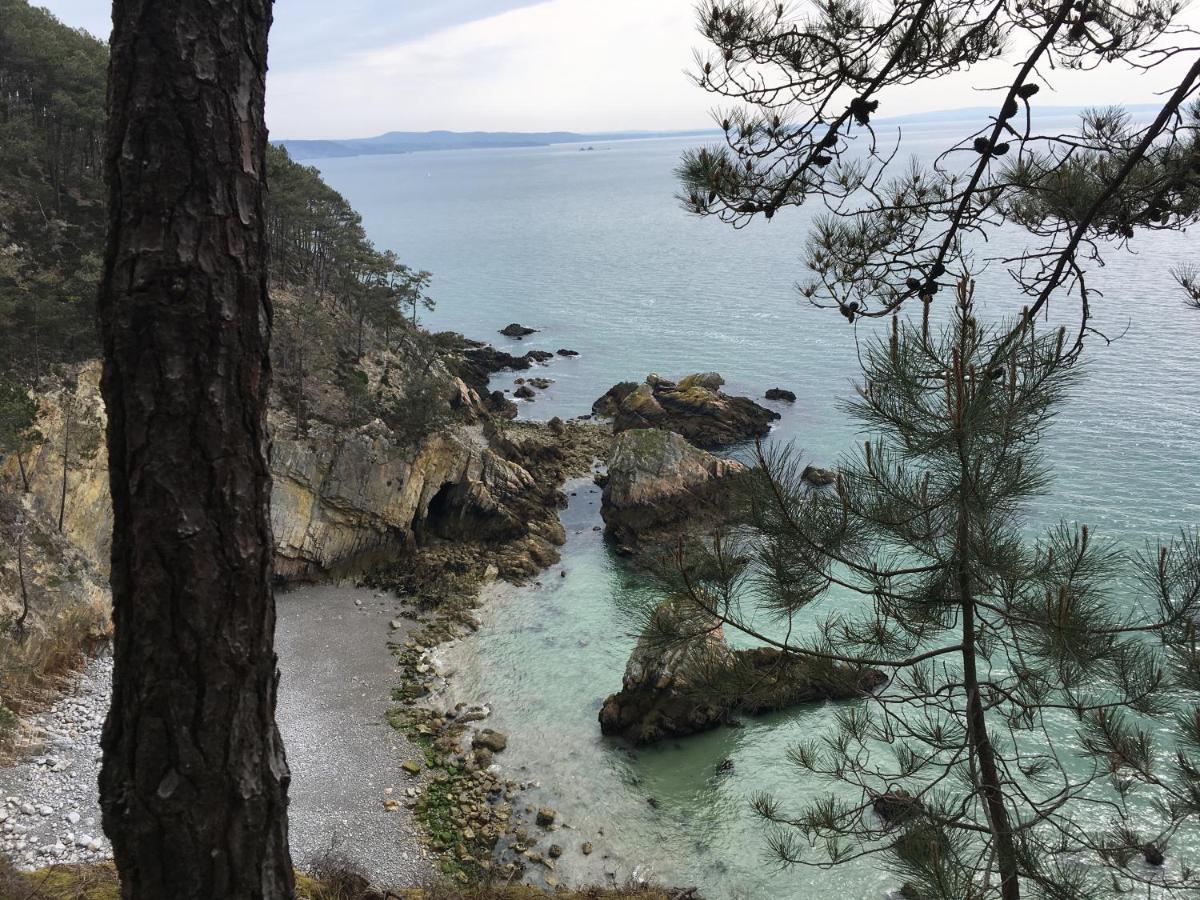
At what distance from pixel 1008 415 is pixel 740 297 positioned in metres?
50.5

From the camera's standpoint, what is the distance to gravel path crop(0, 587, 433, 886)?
10.2 metres

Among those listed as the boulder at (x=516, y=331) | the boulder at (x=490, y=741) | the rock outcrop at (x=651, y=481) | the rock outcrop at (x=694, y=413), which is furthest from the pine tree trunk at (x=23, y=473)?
the boulder at (x=516, y=331)

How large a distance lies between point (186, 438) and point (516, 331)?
4670cm

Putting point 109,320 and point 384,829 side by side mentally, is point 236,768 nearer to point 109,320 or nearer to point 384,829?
point 109,320

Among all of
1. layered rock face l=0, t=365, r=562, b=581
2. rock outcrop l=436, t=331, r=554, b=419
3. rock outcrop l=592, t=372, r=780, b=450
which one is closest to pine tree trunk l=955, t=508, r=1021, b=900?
layered rock face l=0, t=365, r=562, b=581

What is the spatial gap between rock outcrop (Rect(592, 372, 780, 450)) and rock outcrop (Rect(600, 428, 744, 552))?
18.6 feet

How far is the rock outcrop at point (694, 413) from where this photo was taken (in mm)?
30516

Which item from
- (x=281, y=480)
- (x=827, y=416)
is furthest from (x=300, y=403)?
(x=827, y=416)

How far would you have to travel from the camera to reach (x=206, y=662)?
7.80 ft

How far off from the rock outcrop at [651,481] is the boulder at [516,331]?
24.8 meters

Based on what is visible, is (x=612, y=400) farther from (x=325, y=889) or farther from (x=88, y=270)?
(x=325, y=889)

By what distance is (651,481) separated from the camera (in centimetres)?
2350

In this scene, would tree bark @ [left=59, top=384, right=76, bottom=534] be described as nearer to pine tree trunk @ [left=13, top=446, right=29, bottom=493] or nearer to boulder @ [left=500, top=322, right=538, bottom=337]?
pine tree trunk @ [left=13, top=446, right=29, bottom=493]

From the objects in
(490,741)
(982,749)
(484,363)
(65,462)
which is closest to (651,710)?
(490,741)
